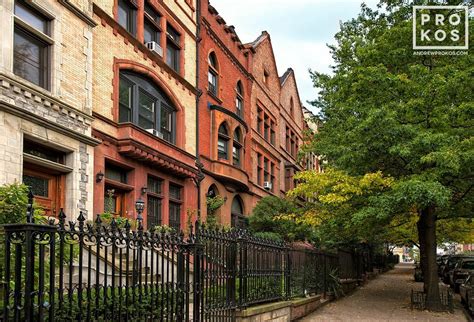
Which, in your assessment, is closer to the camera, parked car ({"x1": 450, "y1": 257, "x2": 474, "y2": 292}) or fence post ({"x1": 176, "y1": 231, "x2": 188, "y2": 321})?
fence post ({"x1": 176, "y1": 231, "x2": 188, "y2": 321})

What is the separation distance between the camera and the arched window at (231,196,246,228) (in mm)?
27500

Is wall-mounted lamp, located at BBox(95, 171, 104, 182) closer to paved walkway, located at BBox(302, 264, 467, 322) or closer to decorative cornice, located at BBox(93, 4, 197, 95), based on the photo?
decorative cornice, located at BBox(93, 4, 197, 95)

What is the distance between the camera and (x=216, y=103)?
83.3 ft

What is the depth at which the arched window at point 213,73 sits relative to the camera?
2531 centimetres

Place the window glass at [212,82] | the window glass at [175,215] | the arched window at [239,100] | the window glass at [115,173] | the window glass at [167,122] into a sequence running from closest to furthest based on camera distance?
the window glass at [115,173] < the window glass at [167,122] < the window glass at [175,215] < the window glass at [212,82] < the arched window at [239,100]

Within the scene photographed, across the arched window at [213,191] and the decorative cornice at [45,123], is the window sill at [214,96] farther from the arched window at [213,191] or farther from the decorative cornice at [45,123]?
the decorative cornice at [45,123]

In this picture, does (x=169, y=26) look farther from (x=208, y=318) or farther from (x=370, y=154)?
(x=208, y=318)

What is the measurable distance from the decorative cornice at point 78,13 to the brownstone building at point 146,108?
67 centimetres

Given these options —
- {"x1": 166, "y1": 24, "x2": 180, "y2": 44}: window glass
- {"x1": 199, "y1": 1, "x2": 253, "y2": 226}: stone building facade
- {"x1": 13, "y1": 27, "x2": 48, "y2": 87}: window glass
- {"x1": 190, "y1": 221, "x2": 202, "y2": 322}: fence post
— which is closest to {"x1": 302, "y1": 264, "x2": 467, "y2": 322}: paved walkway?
{"x1": 190, "y1": 221, "x2": 202, "y2": 322}: fence post

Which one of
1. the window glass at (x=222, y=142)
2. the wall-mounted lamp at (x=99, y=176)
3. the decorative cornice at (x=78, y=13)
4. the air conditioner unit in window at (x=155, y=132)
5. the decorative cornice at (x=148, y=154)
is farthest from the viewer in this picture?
the window glass at (x=222, y=142)

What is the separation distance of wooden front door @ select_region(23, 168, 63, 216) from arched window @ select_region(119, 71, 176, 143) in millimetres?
3969

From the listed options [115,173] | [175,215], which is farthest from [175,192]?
[115,173]

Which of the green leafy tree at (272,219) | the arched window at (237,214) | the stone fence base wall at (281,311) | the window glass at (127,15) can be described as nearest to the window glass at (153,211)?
the window glass at (127,15)

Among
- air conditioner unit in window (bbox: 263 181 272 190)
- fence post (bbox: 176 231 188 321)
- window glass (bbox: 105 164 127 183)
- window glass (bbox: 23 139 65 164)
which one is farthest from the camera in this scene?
air conditioner unit in window (bbox: 263 181 272 190)
